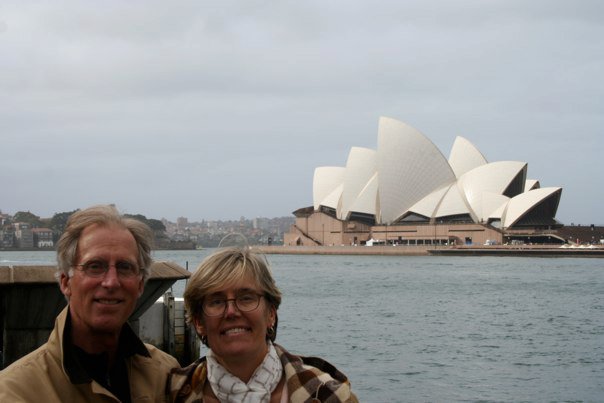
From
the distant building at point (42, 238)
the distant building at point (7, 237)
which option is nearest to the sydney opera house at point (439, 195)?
the distant building at point (42, 238)

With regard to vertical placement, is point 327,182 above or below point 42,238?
above

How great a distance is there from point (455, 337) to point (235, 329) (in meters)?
14.2

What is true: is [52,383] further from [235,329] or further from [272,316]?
[272,316]

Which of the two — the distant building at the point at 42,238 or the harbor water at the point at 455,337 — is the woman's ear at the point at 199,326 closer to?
the harbor water at the point at 455,337

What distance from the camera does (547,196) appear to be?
167ft

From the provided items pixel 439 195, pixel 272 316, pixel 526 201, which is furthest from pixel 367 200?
pixel 272 316

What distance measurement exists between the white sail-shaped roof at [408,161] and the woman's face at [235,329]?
49.2 m

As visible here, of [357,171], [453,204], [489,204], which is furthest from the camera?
[357,171]

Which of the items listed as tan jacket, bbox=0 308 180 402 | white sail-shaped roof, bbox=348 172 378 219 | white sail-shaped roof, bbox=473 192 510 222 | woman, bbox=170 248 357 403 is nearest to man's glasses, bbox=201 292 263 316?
woman, bbox=170 248 357 403

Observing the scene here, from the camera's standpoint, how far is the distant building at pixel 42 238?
319 ft

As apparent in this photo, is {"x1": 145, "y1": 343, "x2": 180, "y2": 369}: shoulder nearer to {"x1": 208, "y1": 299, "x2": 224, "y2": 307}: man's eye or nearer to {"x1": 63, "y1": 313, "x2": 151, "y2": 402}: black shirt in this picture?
{"x1": 63, "y1": 313, "x2": 151, "y2": 402}: black shirt

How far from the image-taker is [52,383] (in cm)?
165

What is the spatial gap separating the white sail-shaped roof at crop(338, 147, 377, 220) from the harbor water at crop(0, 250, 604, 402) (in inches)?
997

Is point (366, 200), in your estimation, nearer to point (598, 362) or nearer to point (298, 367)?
point (598, 362)
